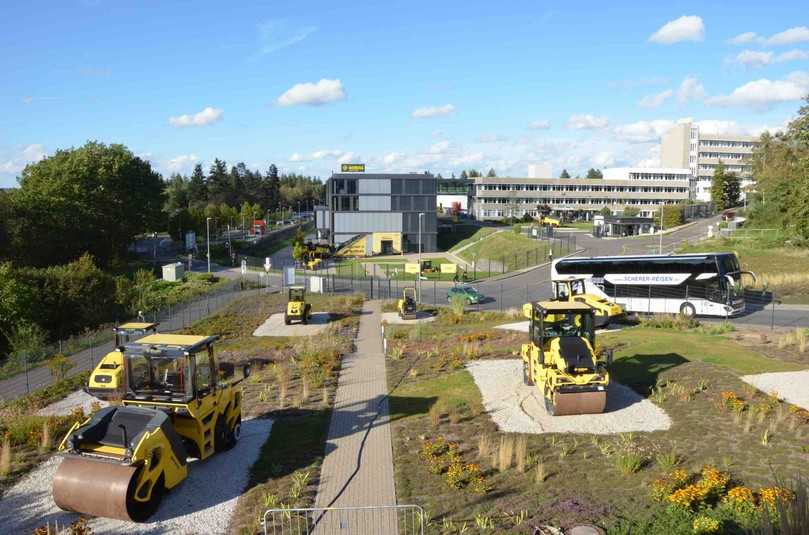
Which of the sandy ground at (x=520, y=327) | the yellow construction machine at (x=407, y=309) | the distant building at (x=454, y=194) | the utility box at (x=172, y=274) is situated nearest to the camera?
the sandy ground at (x=520, y=327)

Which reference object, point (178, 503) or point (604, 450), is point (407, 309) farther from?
point (178, 503)

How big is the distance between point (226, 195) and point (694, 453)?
142m

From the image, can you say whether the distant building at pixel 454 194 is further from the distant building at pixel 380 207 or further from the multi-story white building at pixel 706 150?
the multi-story white building at pixel 706 150

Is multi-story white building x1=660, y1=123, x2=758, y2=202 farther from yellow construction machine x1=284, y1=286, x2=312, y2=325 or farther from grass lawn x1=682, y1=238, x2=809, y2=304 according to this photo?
yellow construction machine x1=284, y1=286, x2=312, y2=325

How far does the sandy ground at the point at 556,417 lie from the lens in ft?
51.2

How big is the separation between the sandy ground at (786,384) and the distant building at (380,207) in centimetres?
6436

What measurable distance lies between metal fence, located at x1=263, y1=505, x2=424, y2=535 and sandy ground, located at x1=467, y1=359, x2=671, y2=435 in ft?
17.5

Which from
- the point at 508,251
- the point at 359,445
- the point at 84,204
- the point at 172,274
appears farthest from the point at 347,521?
the point at 84,204

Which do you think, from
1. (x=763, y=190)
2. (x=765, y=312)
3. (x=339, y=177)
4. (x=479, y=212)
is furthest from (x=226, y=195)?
(x=765, y=312)

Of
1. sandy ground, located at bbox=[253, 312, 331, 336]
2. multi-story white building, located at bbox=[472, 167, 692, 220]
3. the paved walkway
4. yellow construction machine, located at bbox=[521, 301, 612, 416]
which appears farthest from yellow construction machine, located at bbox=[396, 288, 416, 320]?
multi-story white building, located at bbox=[472, 167, 692, 220]

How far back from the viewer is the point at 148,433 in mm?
10922

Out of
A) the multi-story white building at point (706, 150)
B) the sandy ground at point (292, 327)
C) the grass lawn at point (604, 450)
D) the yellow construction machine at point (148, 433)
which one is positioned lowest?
the sandy ground at point (292, 327)

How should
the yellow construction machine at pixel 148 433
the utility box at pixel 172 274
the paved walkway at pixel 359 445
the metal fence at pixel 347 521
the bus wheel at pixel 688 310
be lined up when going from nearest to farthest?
the metal fence at pixel 347 521 < the yellow construction machine at pixel 148 433 < the paved walkway at pixel 359 445 < the bus wheel at pixel 688 310 < the utility box at pixel 172 274

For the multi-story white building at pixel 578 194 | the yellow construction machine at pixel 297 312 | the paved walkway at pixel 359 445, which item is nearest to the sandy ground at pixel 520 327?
the paved walkway at pixel 359 445
